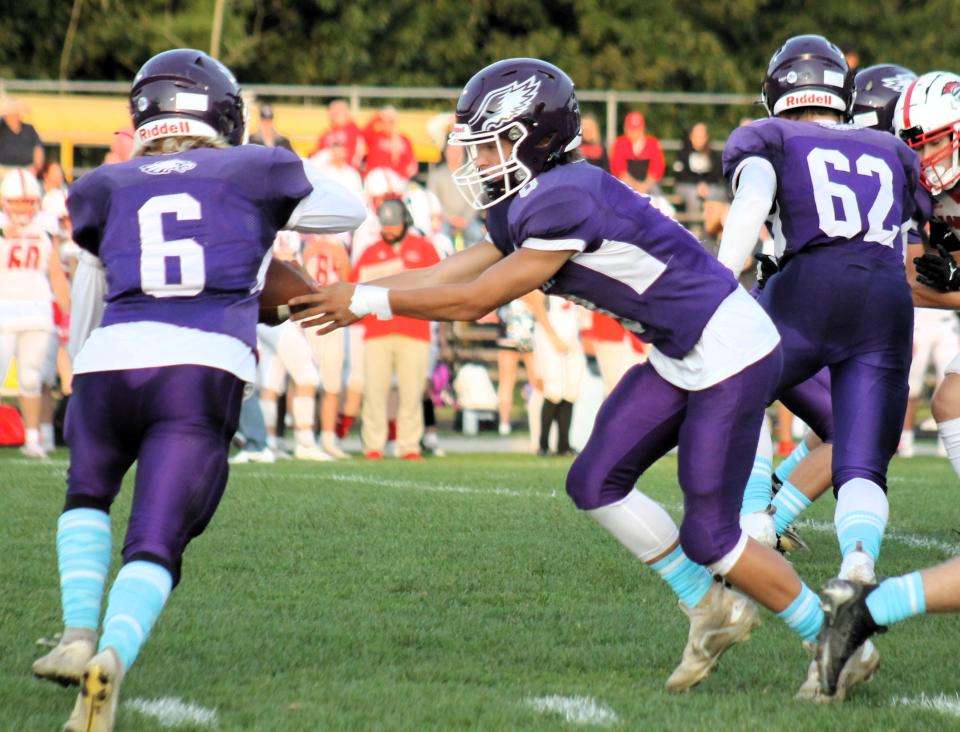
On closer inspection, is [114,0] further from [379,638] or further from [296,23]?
[379,638]

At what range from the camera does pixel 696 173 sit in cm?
1681

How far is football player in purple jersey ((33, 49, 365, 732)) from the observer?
3.87 meters

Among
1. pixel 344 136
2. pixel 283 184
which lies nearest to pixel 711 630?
pixel 283 184

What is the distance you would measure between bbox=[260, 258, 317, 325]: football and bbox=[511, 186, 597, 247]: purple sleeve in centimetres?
58

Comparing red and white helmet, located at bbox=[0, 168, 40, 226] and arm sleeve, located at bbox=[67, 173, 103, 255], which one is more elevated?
arm sleeve, located at bbox=[67, 173, 103, 255]

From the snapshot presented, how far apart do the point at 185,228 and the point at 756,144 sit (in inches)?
81.7

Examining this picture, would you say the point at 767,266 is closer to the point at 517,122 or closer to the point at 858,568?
the point at 858,568

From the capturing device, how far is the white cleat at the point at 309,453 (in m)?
11.4

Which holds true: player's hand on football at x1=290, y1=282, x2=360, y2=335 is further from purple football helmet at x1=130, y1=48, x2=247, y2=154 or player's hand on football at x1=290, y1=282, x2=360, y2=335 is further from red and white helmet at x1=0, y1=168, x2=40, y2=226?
red and white helmet at x1=0, y1=168, x2=40, y2=226

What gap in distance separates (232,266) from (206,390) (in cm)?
31

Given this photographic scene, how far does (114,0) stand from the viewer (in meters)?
22.9

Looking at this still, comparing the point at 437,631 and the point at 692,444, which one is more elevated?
the point at 692,444

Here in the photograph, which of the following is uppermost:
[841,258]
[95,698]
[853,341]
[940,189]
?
[940,189]

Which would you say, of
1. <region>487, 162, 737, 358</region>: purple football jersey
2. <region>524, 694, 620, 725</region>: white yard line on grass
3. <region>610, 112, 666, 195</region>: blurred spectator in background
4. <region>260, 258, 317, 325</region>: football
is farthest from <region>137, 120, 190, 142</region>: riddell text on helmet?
<region>610, 112, 666, 195</region>: blurred spectator in background
